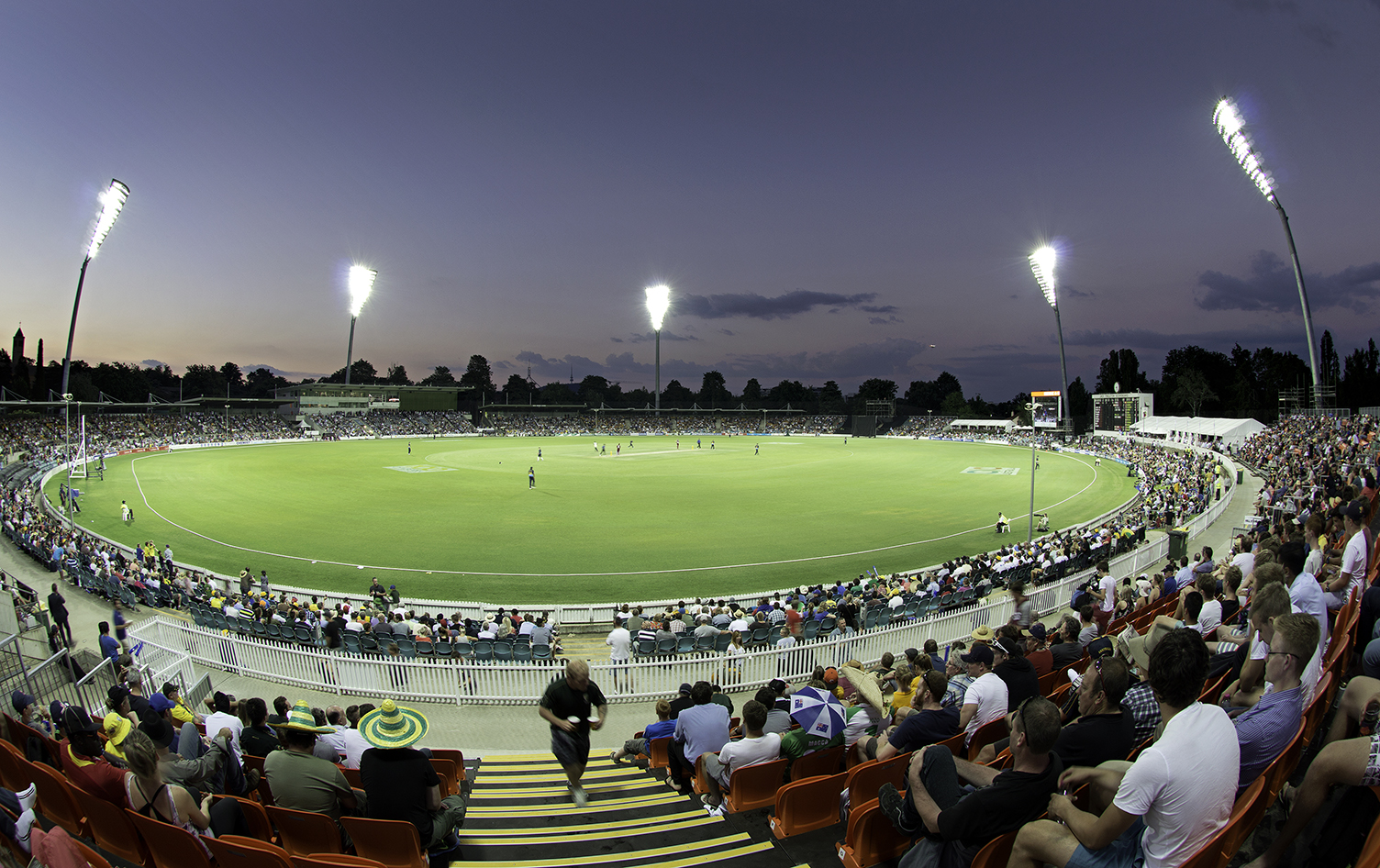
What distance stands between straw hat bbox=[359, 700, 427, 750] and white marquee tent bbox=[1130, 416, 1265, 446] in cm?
6824

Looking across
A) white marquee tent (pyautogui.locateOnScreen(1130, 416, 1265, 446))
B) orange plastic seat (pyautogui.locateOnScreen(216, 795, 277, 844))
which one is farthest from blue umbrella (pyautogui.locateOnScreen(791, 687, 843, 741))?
white marquee tent (pyautogui.locateOnScreen(1130, 416, 1265, 446))

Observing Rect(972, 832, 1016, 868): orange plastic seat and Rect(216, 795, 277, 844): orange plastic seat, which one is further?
Rect(216, 795, 277, 844): orange plastic seat

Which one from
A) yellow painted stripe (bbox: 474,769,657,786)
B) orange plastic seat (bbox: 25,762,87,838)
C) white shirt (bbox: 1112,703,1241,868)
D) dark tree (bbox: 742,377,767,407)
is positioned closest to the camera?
white shirt (bbox: 1112,703,1241,868)

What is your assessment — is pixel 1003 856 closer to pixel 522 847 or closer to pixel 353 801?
pixel 522 847

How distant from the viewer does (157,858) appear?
4613 millimetres

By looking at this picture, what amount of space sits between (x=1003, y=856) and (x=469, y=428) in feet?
378

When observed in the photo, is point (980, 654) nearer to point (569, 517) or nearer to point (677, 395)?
point (569, 517)

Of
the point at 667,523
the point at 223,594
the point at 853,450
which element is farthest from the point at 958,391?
the point at 223,594

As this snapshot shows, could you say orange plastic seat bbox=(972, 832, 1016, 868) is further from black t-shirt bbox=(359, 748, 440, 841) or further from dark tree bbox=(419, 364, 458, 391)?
dark tree bbox=(419, 364, 458, 391)

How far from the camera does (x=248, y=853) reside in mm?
4078

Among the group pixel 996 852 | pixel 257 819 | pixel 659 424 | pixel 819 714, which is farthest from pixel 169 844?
pixel 659 424

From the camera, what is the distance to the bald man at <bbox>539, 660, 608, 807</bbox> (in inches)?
235

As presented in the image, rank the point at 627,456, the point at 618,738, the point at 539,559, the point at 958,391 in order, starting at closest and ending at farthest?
the point at 618,738 → the point at 539,559 → the point at 627,456 → the point at 958,391

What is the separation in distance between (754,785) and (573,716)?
1.79m
